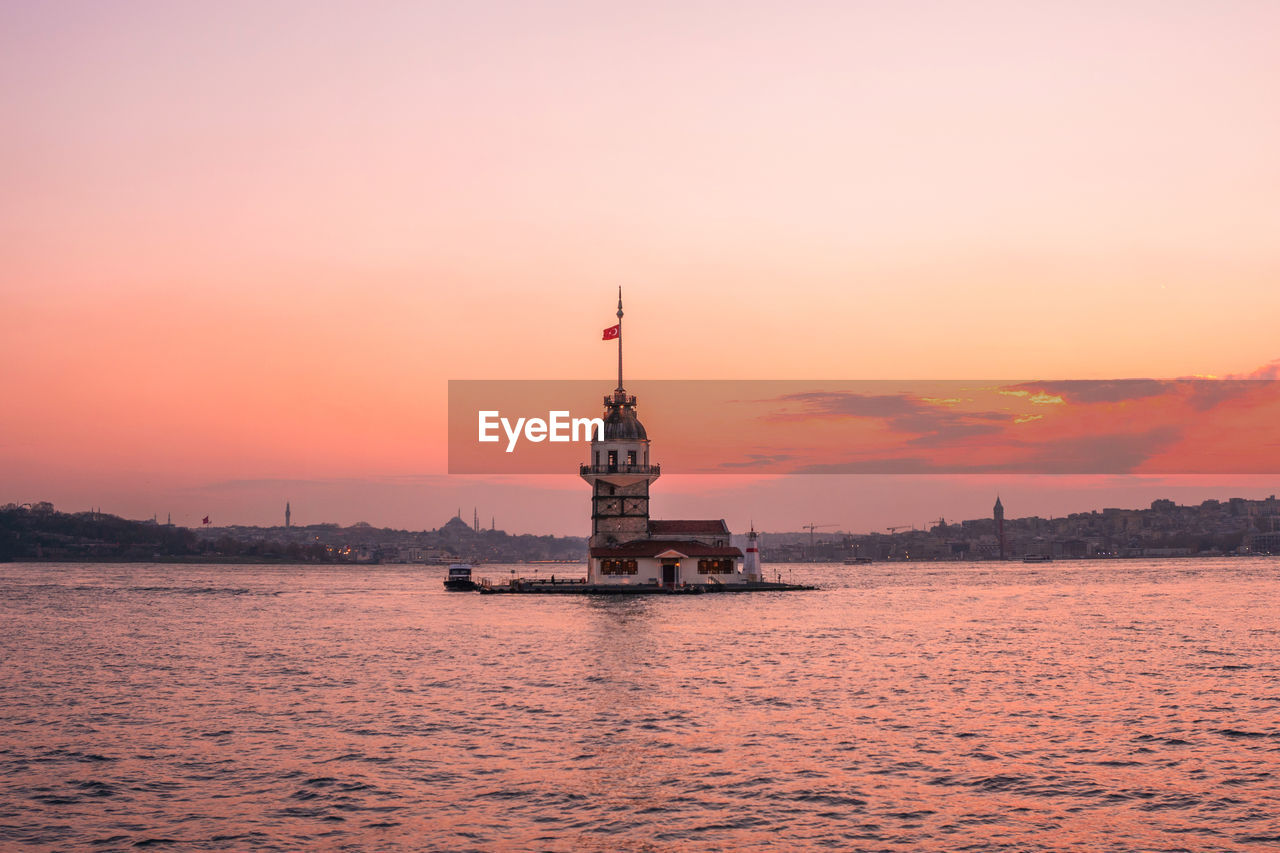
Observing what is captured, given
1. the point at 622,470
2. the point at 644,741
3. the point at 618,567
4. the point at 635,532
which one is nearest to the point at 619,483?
the point at 622,470

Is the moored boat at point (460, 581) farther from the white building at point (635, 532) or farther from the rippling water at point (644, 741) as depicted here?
the rippling water at point (644, 741)

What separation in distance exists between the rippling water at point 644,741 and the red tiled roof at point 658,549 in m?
36.8

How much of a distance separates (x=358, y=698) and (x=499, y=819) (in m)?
20.6

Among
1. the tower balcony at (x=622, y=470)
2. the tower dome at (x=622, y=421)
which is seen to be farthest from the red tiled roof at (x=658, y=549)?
the tower dome at (x=622, y=421)

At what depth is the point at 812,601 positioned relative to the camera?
116 metres

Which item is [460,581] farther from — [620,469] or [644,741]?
[644,741]

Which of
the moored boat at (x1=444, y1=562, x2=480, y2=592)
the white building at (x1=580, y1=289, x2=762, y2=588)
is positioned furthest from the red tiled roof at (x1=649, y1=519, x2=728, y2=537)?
the moored boat at (x1=444, y1=562, x2=480, y2=592)

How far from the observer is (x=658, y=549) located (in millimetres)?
110812

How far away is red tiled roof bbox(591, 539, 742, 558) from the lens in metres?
110

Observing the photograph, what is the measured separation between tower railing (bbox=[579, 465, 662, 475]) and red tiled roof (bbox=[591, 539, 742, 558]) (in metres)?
6.89

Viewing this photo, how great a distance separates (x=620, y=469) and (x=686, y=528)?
30.0 ft

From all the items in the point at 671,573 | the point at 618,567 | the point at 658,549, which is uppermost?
the point at 658,549

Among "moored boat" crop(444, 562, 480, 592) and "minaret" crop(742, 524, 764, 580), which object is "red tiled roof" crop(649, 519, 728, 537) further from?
"moored boat" crop(444, 562, 480, 592)

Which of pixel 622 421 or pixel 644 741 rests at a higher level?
pixel 622 421
